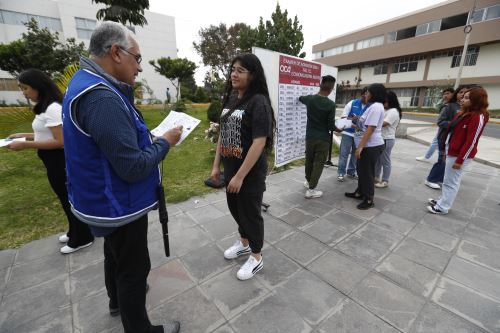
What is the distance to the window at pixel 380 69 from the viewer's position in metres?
30.6

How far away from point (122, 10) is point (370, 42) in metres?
32.9

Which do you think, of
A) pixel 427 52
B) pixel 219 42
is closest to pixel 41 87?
pixel 219 42

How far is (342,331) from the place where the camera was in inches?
66.4

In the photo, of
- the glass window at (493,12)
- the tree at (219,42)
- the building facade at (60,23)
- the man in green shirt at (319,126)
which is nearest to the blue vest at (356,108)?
the man in green shirt at (319,126)

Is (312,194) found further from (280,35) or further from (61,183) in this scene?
(280,35)

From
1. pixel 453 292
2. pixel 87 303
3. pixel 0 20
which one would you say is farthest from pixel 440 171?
pixel 0 20

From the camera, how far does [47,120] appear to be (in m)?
2.14

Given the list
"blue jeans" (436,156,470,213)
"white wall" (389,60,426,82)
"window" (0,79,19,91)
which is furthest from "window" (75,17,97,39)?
"white wall" (389,60,426,82)

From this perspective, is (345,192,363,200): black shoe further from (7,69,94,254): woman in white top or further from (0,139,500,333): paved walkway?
(7,69,94,254): woman in white top

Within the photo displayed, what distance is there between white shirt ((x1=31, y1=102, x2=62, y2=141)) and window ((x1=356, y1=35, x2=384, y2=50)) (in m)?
36.5

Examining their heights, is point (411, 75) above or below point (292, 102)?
above

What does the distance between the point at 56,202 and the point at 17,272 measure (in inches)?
69.6

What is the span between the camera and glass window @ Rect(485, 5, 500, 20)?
20641mm

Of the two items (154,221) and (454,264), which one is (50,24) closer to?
(154,221)
